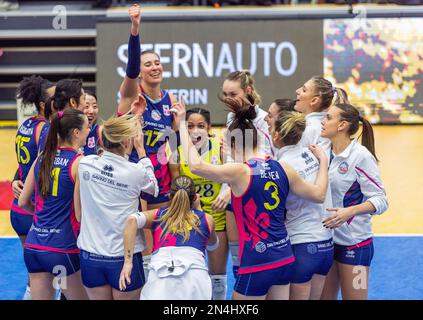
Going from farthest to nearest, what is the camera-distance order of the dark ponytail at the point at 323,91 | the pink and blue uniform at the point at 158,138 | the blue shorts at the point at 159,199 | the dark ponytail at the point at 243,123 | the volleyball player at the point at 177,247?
the blue shorts at the point at 159,199
the pink and blue uniform at the point at 158,138
the dark ponytail at the point at 323,91
the dark ponytail at the point at 243,123
the volleyball player at the point at 177,247

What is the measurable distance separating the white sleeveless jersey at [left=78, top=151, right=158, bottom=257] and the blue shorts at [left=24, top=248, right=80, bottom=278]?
0.30 metres

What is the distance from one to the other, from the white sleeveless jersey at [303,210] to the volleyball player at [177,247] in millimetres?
671

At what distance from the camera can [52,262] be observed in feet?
21.0

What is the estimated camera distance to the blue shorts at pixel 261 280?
239 inches

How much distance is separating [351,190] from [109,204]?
6.68ft

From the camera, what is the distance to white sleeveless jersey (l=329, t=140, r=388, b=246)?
21.3ft

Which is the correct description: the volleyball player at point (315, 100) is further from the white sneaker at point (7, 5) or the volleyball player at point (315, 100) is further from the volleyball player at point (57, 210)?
the white sneaker at point (7, 5)

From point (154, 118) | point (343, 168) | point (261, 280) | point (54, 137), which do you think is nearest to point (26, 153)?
point (54, 137)

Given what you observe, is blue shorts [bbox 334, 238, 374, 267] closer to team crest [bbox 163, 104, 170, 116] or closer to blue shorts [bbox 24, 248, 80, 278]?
team crest [bbox 163, 104, 170, 116]

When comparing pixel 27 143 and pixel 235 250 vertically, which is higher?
pixel 27 143

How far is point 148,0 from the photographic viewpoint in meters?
18.6

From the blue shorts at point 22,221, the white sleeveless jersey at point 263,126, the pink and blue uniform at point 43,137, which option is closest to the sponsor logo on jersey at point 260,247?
the white sleeveless jersey at point 263,126

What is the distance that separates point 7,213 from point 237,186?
6213mm

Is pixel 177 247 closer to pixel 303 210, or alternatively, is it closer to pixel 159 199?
pixel 303 210
